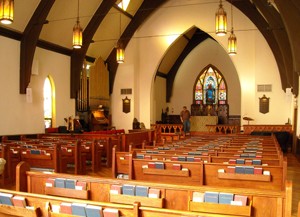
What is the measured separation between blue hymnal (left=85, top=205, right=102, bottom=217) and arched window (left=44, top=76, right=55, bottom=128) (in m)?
11.2

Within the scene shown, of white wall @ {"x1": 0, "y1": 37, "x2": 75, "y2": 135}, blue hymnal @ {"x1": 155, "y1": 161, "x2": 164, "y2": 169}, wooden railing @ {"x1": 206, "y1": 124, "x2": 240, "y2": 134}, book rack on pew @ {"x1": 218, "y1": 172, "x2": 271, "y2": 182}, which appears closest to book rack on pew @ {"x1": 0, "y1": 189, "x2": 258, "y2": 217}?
book rack on pew @ {"x1": 218, "y1": 172, "x2": 271, "y2": 182}

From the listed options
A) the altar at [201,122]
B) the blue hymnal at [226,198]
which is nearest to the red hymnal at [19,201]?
the blue hymnal at [226,198]

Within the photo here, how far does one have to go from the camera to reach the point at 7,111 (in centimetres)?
1084

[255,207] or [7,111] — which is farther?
[7,111]

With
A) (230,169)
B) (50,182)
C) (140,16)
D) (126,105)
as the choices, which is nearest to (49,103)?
(126,105)

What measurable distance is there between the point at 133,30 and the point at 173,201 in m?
14.0

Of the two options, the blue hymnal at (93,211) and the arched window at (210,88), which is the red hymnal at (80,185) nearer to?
the blue hymnal at (93,211)

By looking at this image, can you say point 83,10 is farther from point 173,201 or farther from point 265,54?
point 173,201

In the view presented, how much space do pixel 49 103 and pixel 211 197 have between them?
37.6ft

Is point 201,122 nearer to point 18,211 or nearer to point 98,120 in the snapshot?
point 98,120

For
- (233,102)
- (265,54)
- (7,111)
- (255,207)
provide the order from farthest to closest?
(233,102)
(265,54)
(7,111)
(255,207)

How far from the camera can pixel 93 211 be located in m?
2.64

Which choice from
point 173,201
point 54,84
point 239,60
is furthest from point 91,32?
point 173,201

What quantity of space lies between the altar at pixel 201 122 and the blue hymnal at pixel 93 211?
16.6 meters
